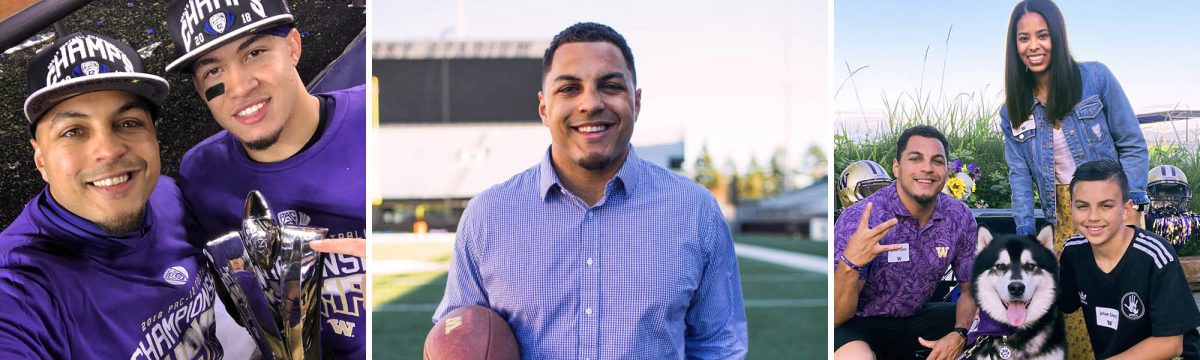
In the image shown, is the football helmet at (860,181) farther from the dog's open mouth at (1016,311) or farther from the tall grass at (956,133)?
the dog's open mouth at (1016,311)

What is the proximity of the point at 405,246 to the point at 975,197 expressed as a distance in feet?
42.1

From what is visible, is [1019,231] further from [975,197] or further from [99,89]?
[99,89]

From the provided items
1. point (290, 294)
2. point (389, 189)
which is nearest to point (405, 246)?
point (389, 189)

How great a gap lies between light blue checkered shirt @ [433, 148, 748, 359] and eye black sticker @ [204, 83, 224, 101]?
0.73 m

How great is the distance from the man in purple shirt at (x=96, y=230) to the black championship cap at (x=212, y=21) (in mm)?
120

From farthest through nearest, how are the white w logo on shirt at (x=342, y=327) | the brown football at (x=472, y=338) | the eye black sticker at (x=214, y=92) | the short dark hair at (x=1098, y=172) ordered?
the short dark hair at (x=1098, y=172), the white w logo on shirt at (x=342, y=327), the eye black sticker at (x=214, y=92), the brown football at (x=472, y=338)

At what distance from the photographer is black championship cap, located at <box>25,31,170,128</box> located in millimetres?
2439

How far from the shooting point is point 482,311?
237cm

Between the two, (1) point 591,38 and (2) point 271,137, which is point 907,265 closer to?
(1) point 591,38

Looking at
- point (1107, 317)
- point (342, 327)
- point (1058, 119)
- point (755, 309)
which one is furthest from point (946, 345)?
point (755, 309)

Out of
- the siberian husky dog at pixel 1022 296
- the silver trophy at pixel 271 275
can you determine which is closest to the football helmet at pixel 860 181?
the siberian husky dog at pixel 1022 296

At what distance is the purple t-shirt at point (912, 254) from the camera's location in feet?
9.05

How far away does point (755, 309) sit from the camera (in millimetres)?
9133

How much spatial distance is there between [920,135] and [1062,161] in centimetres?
41
